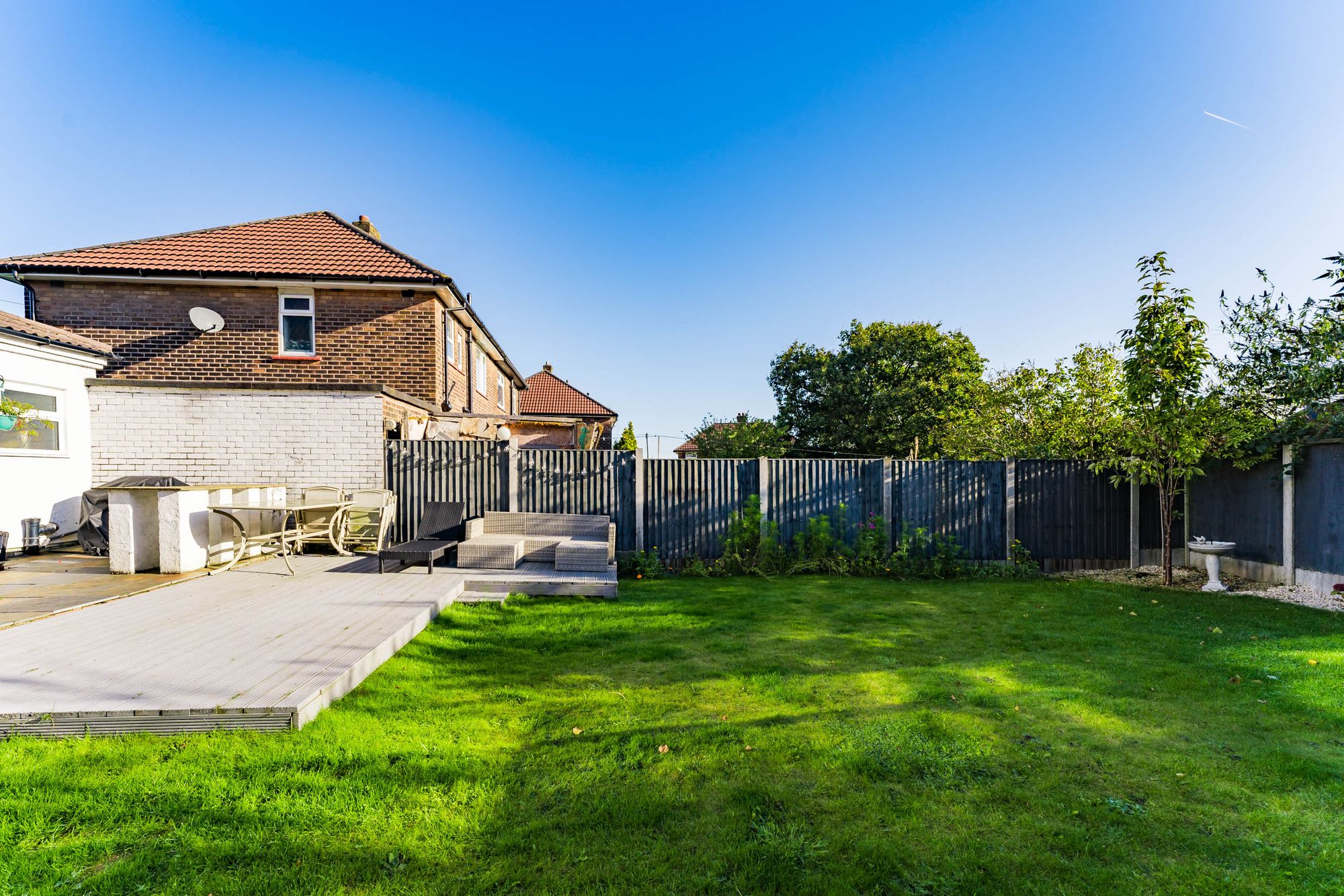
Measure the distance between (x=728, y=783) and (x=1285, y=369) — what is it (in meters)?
11.0

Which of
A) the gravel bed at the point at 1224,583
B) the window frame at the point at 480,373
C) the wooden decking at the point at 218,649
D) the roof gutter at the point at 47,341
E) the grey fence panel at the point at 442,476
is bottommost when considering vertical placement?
the gravel bed at the point at 1224,583

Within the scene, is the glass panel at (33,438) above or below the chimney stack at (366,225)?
below

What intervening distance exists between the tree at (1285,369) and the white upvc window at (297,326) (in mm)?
16437

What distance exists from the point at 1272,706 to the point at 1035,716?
5.94ft

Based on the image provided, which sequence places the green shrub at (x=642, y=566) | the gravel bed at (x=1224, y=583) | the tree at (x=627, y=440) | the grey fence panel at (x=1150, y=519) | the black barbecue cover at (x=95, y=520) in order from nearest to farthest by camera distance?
the gravel bed at (x=1224, y=583) < the black barbecue cover at (x=95, y=520) < the green shrub at (x=642, y=566) < the grey fence panel at (x=1150, y=519) < the tree at (x=627, y=440)

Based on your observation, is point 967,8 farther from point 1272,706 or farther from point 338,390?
point 338,390

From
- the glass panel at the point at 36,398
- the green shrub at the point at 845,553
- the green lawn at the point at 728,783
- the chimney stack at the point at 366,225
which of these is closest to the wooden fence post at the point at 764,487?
the green shrub at the point at 845,553

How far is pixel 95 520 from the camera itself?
28.6 feet

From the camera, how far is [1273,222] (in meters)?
8.74

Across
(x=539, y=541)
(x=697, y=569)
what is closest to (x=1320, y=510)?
(x=697, y=569)

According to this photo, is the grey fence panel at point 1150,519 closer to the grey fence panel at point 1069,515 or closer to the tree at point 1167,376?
the grey fence panel at point 1069,515

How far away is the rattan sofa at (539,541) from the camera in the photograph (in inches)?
303

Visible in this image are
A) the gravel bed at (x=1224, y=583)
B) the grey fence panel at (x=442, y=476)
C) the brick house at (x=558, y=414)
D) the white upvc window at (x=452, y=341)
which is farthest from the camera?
the brick house at (x=558, y=414)

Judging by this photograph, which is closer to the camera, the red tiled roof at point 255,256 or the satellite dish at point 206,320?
the satellite dish at point 206,320
